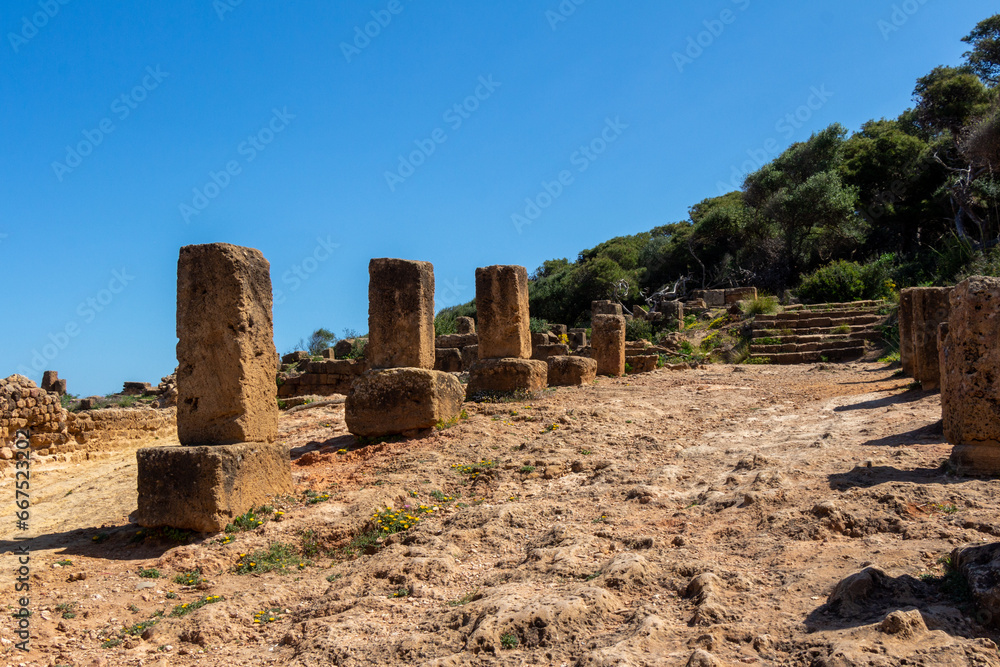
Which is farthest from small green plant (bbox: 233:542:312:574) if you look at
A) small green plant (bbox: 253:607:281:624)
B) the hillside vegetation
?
the hillside vegetation

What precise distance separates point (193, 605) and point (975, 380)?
568 centimetres

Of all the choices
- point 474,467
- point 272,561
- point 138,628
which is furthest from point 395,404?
point 138,628

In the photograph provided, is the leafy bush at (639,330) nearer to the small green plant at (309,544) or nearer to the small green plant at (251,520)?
the small green plant at (251,520)

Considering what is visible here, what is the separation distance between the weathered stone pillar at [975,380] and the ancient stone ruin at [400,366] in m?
5.20

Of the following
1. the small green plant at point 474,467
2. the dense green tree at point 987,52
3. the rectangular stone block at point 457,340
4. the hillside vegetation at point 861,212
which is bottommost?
the small green plant at point 474,467

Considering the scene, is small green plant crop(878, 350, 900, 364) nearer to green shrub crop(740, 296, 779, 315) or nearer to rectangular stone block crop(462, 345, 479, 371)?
green shrub crop(740, 296, 779, 315)

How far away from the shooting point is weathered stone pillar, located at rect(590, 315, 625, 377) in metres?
14.9

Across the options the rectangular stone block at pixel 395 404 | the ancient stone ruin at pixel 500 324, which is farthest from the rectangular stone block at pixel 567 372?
the rectangular stone block at pixel 395 404

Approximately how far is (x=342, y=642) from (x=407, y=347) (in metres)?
4.95

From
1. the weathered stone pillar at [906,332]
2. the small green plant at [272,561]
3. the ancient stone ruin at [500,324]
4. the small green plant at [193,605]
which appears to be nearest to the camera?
the small green plant at [193,605]

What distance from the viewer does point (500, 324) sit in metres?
11.1

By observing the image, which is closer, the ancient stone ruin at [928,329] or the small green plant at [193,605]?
the small green plant at [193,605]

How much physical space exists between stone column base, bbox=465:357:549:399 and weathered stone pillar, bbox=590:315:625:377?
4.32m

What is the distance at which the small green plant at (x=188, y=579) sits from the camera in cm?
504
